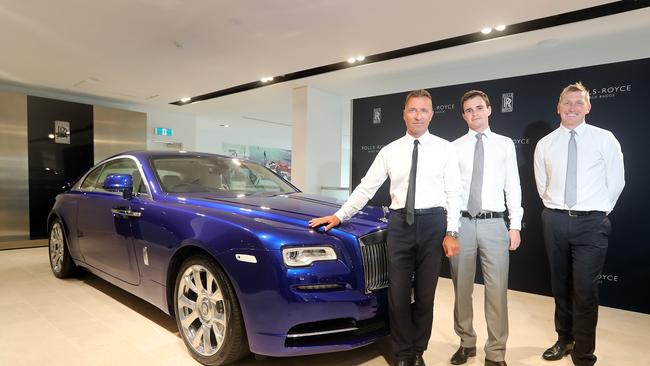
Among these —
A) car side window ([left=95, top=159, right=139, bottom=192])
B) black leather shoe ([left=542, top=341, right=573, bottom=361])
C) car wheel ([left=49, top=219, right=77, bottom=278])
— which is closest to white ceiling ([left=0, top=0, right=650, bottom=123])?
car side window ([left=95, top=159, right=139, bottom=192])

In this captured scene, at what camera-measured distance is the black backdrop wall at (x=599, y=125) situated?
3.43m

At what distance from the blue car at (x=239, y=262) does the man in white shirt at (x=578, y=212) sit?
44.2 inches

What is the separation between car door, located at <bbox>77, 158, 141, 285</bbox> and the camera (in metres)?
2.67

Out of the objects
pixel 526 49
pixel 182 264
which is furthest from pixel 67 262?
pixel 526 49

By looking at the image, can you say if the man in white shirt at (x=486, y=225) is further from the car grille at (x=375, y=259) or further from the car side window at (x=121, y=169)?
the car side window at (x=121, y=169)

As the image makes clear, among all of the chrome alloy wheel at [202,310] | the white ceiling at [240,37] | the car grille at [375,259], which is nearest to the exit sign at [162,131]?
the white ceiling at [240,37]

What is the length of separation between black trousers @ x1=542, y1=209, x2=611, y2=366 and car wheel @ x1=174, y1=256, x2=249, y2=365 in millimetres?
1954

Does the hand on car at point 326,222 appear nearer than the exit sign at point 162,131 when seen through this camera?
Yes

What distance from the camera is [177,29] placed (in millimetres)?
3953

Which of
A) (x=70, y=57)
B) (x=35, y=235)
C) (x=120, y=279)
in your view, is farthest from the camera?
(x=35, y=235)

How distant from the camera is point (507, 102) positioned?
416 cm

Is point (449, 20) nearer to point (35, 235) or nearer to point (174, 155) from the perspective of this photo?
point (174, 155)

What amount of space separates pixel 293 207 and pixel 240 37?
2666 mm

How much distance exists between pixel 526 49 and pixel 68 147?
306 inches
